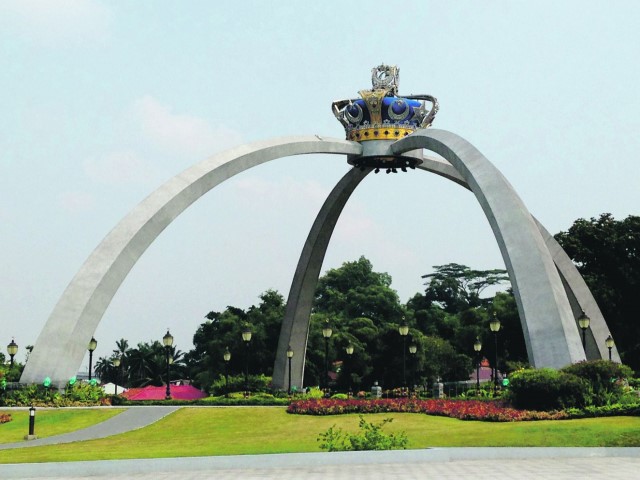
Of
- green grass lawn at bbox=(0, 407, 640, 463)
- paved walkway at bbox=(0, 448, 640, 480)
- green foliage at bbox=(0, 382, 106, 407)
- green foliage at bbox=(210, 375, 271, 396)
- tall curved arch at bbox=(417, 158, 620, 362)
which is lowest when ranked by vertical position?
paved walkway at bbox=(0, 448, 640, 480)

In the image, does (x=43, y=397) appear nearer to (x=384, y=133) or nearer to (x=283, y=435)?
(x=283, y=435)

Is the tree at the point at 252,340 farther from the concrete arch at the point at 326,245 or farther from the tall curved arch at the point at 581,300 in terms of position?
the tall curved arch at the point at 581,300

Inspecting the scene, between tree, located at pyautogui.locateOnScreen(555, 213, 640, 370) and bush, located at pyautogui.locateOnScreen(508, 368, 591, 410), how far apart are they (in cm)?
3211

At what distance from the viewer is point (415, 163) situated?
45469mm

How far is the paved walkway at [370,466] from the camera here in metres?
15.3

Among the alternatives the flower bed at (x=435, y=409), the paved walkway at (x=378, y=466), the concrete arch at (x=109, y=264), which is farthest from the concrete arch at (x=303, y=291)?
the paved walkway at (x=378, y=466)

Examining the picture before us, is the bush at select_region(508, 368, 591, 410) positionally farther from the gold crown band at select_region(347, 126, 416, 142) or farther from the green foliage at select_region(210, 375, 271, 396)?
the green foliage at select_region(210, 375, 271, 396)

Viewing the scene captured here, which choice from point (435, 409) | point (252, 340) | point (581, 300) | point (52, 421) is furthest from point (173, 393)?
point (435, 409)

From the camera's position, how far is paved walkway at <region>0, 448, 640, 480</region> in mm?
15297

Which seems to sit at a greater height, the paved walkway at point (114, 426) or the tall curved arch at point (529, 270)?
the tall curved arch at point (529, 270)

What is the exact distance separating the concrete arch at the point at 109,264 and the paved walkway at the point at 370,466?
53.7ft

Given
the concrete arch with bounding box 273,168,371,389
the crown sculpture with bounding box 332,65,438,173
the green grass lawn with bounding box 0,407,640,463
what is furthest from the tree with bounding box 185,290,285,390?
the green grass lawn with bounding box 0,407,640,463

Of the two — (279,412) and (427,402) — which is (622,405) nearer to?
(427,402)

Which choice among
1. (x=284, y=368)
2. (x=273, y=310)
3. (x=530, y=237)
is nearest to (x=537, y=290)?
(x=530, y=237)
